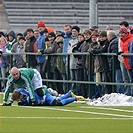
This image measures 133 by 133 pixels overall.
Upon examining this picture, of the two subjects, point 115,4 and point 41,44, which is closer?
point 41,44

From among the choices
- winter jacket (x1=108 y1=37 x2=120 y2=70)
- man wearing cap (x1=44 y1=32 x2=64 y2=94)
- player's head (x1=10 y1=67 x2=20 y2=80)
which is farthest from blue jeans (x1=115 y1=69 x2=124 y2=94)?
player's head (x1=10 y1=67 x2=20 y2=80)

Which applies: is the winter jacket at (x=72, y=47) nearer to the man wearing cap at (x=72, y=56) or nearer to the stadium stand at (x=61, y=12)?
the man wearing cap at (x=72, y=56)

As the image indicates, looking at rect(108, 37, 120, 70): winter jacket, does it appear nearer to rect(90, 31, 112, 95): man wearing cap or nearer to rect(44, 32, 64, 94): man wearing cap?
rect(90, 31, 112, 95): man wearing cap

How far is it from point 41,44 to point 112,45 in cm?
387

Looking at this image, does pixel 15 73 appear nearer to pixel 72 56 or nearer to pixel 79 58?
pixel 79 58

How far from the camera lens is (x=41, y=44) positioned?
2217cm

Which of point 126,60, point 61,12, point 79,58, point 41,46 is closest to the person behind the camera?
point 126,60

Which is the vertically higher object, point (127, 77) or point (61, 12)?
point (61, 12)

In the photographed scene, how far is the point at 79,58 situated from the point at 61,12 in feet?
109

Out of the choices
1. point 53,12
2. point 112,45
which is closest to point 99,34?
point 112,45
